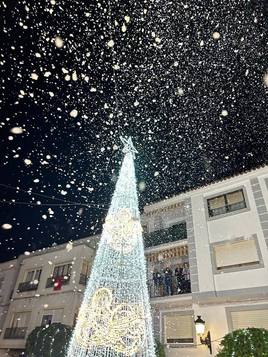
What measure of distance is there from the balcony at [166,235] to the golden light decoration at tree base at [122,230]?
593 centimetres

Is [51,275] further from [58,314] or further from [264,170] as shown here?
[264,170]

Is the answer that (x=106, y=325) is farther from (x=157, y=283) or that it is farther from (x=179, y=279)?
(x=157, y=283)

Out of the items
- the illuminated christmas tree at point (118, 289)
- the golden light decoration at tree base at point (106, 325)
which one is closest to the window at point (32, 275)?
the illuminated christmas tree at point (118, 289)

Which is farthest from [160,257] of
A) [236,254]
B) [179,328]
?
[236,254]

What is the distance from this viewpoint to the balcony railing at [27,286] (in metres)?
18.7

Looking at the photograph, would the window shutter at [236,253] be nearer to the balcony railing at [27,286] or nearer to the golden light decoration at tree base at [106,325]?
the golden light decoration at tree base at [106,325]

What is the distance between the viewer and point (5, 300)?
64.0 ft

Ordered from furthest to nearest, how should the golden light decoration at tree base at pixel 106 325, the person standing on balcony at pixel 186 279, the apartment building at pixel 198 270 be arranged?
the person standing on balcony at pixel 186 279 → the apartment building at pixel 198 270 → the golden light decoration at tree base at pixel 106 325

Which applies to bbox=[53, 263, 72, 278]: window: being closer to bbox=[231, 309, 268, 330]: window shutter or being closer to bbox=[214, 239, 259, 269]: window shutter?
bbox=[214, 239, 259, 269]: window shutter

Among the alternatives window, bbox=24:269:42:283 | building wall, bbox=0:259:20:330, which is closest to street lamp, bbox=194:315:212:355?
window, bbox=24:269:42:283

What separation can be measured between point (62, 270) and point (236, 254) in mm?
11187

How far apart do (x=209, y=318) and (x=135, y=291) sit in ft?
11.2

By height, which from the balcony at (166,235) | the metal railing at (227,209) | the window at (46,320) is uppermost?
the metal railing at (227,209)

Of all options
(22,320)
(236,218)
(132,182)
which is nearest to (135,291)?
(132,182)
